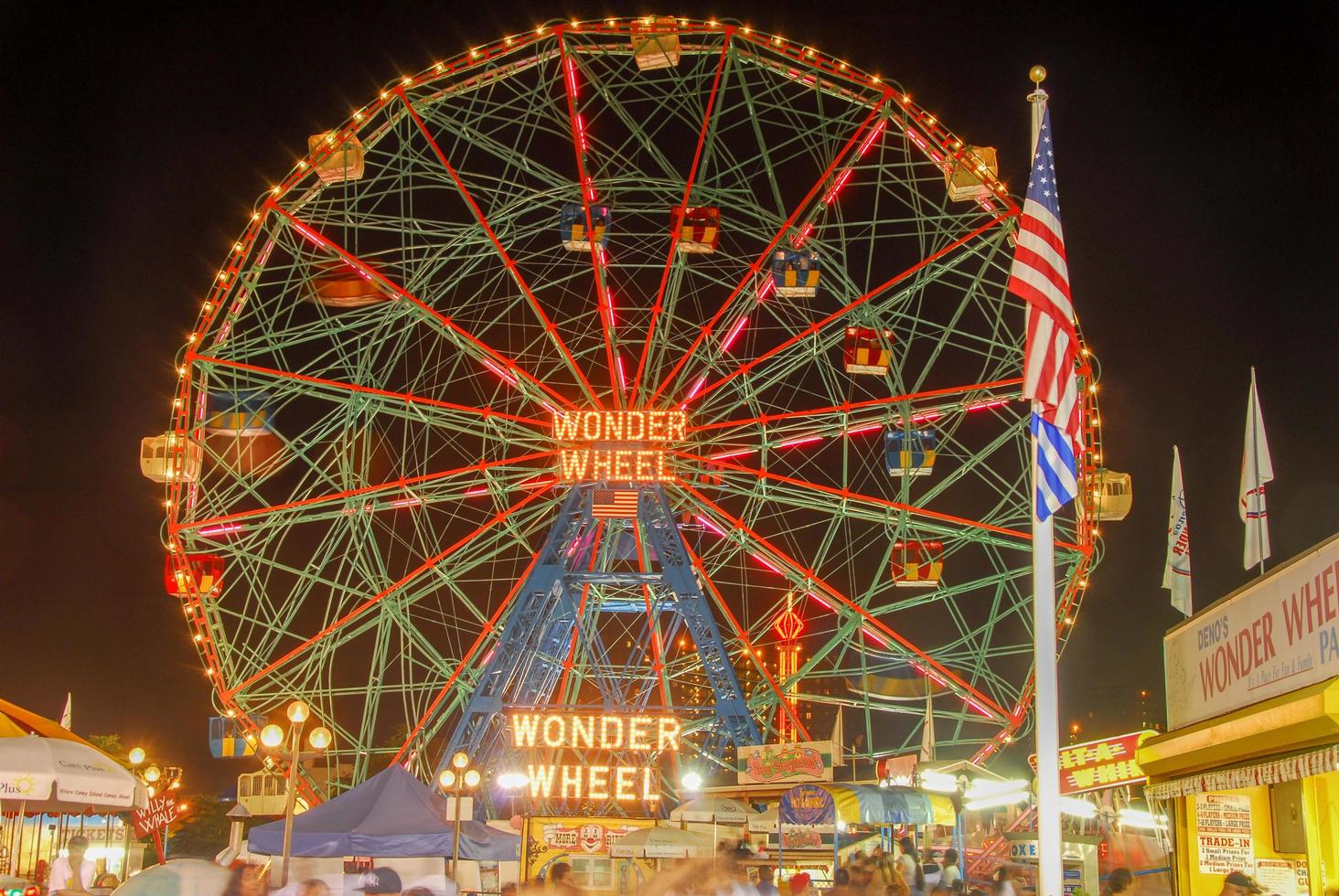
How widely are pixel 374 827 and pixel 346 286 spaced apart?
12.8 meters

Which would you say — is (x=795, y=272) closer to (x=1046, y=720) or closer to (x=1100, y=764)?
(x=1100, y=764)

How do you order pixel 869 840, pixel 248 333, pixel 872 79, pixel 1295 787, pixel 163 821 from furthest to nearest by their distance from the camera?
pixel 248 333 < pixel 872 79 < pixel 163 821 < pixel 869 840 < pixel 1295 787

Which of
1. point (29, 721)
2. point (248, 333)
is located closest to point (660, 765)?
point (248, 333)

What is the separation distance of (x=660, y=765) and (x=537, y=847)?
308 inches

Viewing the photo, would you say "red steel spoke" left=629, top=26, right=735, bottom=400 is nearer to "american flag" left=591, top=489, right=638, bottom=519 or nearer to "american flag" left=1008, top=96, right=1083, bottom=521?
"american flag" left=591, top=489, right=638, bottom=519

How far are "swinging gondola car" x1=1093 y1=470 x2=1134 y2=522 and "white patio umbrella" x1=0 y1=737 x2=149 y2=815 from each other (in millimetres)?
15024

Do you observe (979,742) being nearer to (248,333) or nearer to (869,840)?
(869,840)

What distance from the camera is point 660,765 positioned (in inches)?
A: 1086

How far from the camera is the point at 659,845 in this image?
1859 centimetres

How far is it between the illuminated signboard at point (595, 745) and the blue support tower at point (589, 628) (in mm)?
339

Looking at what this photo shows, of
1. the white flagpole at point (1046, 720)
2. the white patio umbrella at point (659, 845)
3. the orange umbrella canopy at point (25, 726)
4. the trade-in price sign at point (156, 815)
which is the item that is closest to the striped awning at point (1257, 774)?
the white flagpole at point (1046, 720)

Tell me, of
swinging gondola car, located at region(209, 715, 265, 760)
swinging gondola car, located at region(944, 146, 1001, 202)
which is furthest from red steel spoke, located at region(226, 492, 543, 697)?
swinging gondola car, located at region(944, 146, 1001, 202)

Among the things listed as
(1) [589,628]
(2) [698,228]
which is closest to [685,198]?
(2) [698,228]

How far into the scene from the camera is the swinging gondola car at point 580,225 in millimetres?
24891
